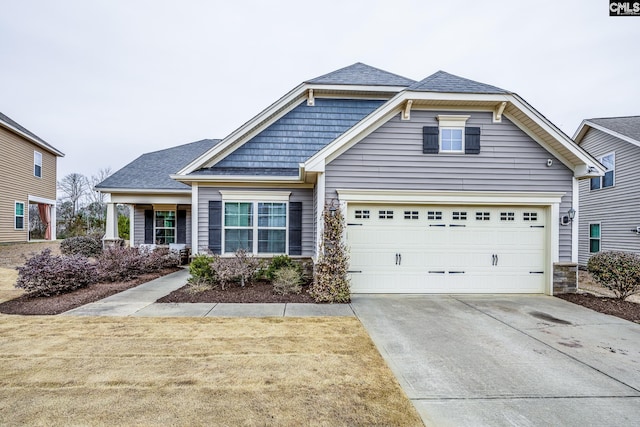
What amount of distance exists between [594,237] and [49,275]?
1893 cm

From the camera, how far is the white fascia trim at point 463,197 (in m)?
7.34

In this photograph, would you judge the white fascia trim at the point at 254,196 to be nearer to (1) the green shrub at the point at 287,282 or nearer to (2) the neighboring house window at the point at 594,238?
(1) the green shrub at the point at 287,282

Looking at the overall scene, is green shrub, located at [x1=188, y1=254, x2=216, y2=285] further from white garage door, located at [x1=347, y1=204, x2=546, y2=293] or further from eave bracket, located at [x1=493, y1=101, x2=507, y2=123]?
eave bracket, located at [x1=493, y1=101, x2=507, y2=123]

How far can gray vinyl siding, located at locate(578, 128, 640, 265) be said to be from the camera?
36.8 feet

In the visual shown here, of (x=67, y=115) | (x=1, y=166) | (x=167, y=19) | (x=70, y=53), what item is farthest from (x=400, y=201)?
(x=67, y=115)

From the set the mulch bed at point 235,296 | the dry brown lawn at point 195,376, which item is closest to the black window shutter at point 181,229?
the mulch bed at point 235,296

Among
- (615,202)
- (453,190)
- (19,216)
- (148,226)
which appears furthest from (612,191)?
(19,216)

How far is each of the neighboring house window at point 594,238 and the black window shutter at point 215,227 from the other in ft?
49.6

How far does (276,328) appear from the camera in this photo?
497 centimetres

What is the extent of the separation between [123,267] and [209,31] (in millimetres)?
12544

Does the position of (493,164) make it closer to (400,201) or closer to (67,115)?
(400,201)

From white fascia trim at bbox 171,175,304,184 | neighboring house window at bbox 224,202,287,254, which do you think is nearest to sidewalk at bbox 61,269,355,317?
neighboring house window at bbox 224,202,287,254

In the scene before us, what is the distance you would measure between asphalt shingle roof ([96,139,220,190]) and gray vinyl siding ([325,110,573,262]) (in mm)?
8141

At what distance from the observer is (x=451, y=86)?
7230mm
